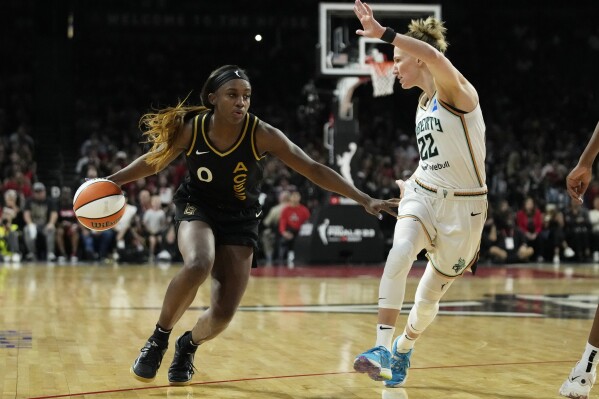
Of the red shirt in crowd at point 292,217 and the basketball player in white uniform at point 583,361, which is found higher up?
the basketball player in white uniform at point 583,361

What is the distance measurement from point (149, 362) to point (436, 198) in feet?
6.37

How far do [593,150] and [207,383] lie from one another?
2613 mm

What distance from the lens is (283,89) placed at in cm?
2783

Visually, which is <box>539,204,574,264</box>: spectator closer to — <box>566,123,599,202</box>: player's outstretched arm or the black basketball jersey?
the black basketball jersey

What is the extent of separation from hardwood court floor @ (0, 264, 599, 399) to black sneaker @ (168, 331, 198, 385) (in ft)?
0.20

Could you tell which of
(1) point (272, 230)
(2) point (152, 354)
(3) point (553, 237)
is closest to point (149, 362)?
(2) point (152, 354)

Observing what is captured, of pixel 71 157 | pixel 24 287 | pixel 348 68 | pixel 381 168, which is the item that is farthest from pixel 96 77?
pixel 24 287

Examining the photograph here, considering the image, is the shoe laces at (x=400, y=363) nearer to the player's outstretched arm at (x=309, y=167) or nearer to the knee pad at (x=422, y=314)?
the knee pad at (x=422, y=314)

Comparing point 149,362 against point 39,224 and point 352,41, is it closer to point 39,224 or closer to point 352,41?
point 352,41

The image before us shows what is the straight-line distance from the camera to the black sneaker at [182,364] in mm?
5723

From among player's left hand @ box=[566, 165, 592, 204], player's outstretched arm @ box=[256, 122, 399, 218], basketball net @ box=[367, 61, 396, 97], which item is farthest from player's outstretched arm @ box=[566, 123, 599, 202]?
basketball net @ box=[367, 61, 396, 97]

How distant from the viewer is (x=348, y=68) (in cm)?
1714

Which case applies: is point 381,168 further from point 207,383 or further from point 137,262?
point 207,383

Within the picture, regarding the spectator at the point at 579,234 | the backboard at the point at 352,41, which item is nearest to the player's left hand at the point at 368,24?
the backboard at the point at 352,41
